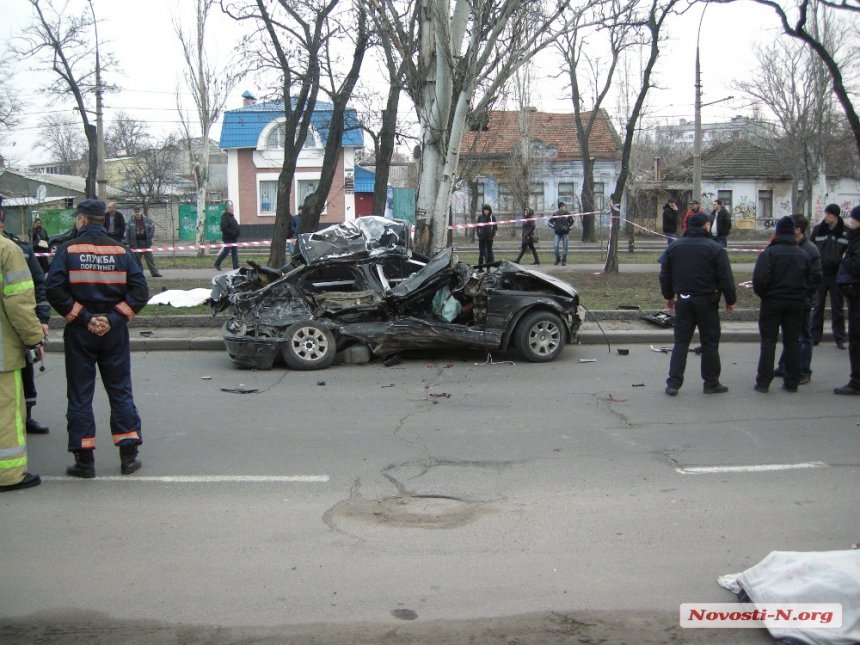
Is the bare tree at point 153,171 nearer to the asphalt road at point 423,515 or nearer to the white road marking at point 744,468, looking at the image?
the asphalt road at point 423,515

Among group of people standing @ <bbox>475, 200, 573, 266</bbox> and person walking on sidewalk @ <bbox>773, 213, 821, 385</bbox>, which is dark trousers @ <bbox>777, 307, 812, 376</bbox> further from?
group of people standing @ <bbox>475, 200, 573, 266</bbox>

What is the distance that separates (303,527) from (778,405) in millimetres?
5313

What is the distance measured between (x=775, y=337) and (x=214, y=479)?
19.6ft

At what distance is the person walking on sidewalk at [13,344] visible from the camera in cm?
548

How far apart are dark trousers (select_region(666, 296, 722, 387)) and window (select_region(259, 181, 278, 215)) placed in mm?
36924

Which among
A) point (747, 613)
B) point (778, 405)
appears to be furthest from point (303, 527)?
point (778, 405)

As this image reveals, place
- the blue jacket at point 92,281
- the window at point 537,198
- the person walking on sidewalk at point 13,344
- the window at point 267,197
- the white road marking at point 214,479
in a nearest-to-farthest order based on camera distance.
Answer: the person walking on sidewalk at point 13,344 < the blue jacket at point 92,281 < the white road marking at point 214,479 < the window at point 267,197 < the window at point 537,198

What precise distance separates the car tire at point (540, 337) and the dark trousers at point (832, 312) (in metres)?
3.56

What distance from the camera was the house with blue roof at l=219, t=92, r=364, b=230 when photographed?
42.2m

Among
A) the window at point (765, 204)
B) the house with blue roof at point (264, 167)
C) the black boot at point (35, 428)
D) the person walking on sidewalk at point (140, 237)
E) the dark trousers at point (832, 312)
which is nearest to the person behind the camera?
the black boot at point (35, 428)

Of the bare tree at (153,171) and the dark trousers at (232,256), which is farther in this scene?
the bare tree at (153,171)

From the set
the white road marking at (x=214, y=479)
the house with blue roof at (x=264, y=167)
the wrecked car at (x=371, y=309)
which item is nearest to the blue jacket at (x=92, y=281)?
the white road marking at (x=214, y=479)

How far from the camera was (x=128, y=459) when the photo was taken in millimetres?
6047

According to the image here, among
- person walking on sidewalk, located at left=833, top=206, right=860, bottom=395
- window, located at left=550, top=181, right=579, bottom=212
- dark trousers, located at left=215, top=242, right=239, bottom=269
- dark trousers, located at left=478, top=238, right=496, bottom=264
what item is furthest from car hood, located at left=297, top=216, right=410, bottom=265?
window, located at left=550, top=181, right=579, bottom=212
